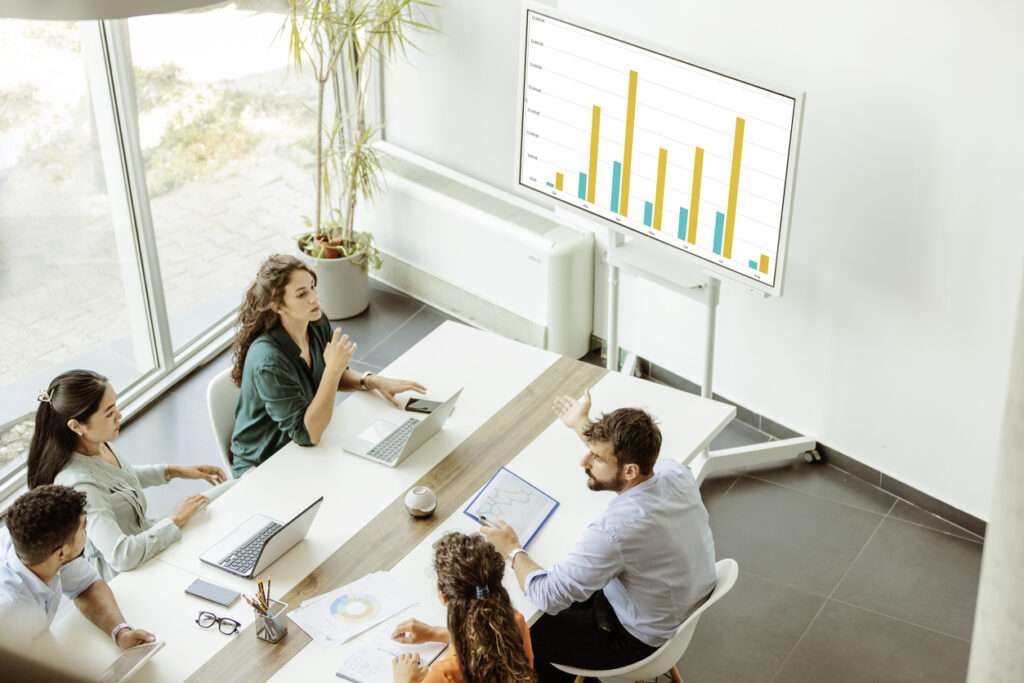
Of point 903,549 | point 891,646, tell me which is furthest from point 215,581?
point 903,549

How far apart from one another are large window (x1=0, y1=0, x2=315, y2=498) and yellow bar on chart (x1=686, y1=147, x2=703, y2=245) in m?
2.40

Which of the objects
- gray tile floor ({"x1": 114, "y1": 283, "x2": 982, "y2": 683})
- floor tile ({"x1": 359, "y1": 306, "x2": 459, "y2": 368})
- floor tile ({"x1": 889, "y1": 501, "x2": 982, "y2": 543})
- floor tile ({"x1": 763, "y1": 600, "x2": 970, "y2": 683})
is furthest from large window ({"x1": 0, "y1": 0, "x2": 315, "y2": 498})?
floor tile ({"x1": 889, "y1": 501, "x2": 982, "y2": 543})

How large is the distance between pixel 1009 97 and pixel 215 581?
3.08 meters

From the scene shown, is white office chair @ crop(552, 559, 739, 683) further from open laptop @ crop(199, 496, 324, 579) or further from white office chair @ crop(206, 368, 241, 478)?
white office chair @ crop(206, 368, 241, 478)

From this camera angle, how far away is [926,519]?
187 inches

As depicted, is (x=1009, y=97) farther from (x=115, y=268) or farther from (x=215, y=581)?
(x=115, y=268)

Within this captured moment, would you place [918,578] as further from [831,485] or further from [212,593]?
[212,593]

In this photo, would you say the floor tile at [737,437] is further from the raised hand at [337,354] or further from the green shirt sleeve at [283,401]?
the green shirt sleeve at [283,401]

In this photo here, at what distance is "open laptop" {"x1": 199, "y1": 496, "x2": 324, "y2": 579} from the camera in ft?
10.5

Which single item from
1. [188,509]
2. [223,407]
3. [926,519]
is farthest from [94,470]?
[926,519]

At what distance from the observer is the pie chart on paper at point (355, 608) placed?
3078mm

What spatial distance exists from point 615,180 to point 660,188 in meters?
0.24

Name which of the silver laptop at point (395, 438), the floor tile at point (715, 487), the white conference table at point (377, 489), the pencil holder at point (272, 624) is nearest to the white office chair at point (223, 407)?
the white conference table at point (377, 489)

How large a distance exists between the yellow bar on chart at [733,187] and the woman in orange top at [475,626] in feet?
6.59
